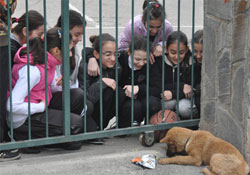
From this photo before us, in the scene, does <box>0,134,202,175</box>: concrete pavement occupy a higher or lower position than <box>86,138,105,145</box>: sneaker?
lower

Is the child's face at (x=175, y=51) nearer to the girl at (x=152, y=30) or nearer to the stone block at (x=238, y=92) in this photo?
the girl at (x=152, y=30)

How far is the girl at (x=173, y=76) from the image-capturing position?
4484mm

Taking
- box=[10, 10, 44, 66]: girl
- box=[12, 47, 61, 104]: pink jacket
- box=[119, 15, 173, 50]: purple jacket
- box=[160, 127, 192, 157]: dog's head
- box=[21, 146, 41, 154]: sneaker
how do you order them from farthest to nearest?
box=[119, 15, 173, 50]: purple jacket < box=[10, 10, 44, 66]: girl < box=[21, 146, 41, 154]: sneaker < box=[12, 47, 61, 104]: pink jacket < box=[160, 127, 192, 157]: dog's head

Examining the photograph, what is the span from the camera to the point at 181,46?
4520 mm

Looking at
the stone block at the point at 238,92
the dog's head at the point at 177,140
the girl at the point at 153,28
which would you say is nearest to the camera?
the stone block at the point at 238,92

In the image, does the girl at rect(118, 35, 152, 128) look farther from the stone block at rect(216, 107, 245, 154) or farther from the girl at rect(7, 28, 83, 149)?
the stone block at rect(216, 107, 245, 154)

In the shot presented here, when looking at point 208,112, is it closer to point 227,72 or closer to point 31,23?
point 227,72

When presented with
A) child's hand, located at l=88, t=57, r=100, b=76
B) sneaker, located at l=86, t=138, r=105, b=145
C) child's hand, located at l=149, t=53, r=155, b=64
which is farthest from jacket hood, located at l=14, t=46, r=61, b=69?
child's hand, located at l=149, t=53, r=155, b=64

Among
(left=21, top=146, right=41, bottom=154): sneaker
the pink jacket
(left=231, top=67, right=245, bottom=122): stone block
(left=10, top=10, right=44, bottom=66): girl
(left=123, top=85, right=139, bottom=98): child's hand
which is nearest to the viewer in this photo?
(left=231, top=67, right=245, bottom=122): stone block

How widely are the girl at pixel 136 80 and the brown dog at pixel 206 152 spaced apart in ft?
1.97

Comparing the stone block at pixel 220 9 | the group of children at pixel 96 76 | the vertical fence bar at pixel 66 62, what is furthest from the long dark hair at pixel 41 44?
the stone block at pixel 220 9

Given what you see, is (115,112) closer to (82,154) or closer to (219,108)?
(82,154)

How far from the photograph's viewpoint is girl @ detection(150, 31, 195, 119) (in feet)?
14.7

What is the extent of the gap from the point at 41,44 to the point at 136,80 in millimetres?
1020
